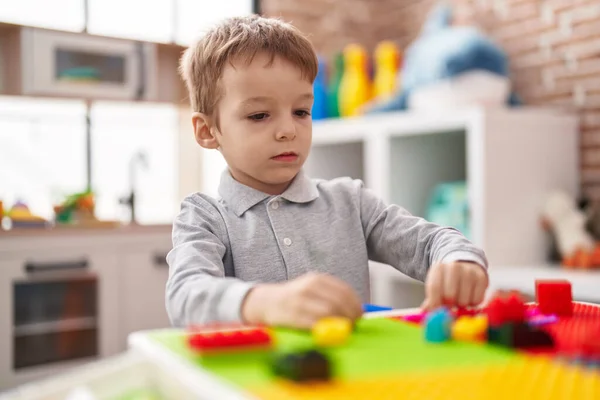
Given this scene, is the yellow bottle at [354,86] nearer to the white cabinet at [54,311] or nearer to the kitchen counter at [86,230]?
the kitchen counter at [86,230]

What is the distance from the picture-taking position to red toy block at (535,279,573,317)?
0.68m

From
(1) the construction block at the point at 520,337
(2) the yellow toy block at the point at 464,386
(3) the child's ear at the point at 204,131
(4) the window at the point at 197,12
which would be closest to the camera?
(2) the yellow toy block at the point at 464,386

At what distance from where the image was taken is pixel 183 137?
3.22 m

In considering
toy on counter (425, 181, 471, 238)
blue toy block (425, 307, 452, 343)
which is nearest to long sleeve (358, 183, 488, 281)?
blue toy block (425, 307, 452, 343)

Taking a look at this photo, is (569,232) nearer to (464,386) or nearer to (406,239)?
(406,239)

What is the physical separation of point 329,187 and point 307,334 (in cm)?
60

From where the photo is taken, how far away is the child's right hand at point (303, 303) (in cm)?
55

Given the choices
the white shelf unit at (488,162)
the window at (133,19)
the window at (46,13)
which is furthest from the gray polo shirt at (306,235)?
the window at (133,19)

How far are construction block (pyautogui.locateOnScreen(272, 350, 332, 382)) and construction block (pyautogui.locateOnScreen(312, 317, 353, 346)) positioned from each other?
84 mm

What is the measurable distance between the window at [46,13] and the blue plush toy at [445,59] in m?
1.34

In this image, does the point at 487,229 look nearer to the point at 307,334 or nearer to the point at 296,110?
the point at 296,110

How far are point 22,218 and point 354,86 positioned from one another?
1433mm

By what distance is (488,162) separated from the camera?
7.24ft

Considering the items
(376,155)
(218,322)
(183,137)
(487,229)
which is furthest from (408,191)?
(218,322)
